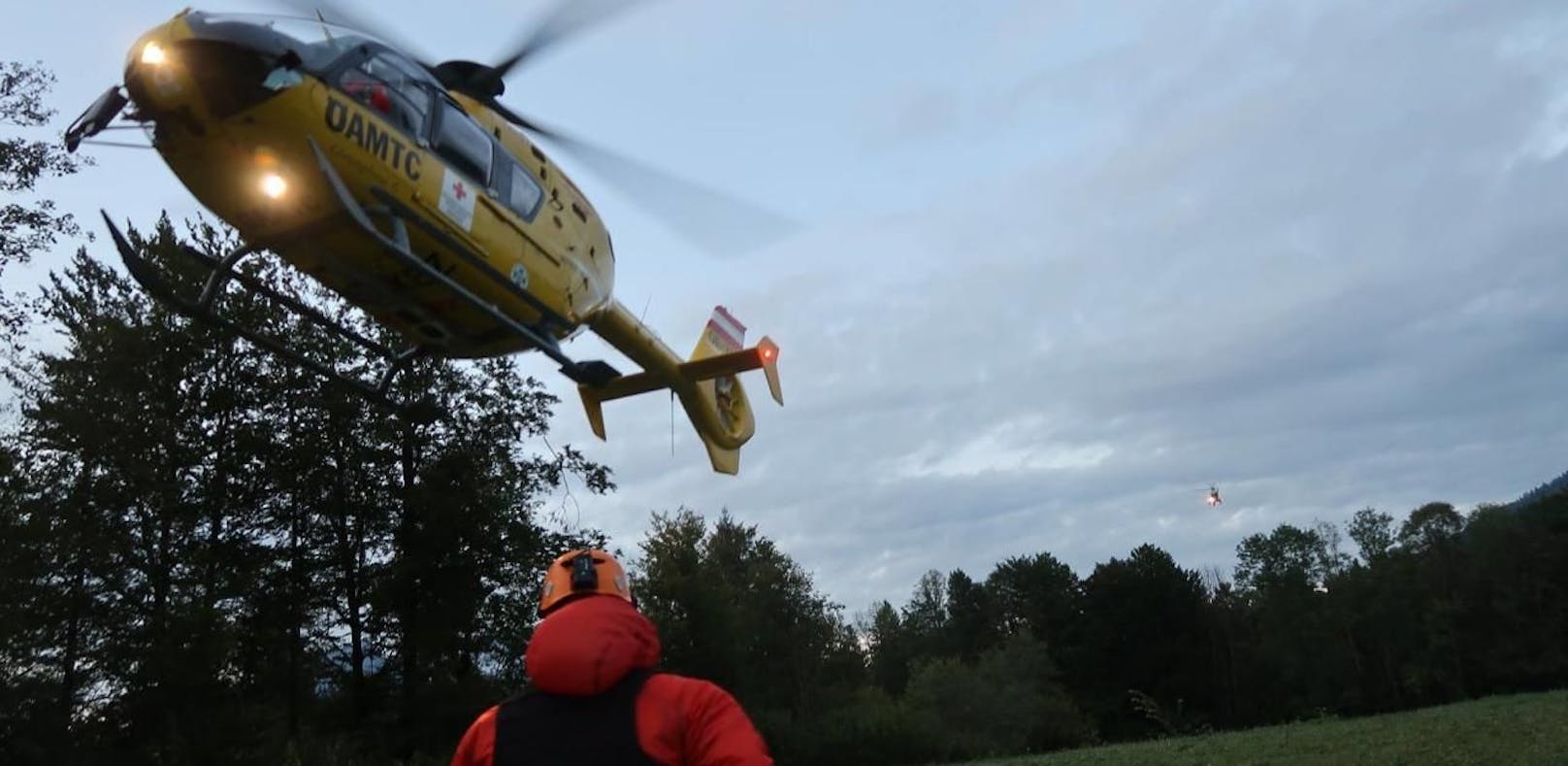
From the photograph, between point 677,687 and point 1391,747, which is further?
point 1391,747

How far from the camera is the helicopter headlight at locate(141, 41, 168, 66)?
8.38 m

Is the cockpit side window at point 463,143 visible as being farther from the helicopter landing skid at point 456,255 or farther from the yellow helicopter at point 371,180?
the helicopter landing skid at point 456,255

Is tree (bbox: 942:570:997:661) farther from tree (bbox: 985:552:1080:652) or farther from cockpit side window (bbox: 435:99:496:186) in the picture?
cockpit side window (bbox: 435:99:496:186)

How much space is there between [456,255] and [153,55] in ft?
8.82

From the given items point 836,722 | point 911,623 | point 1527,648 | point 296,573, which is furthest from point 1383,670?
point 296,573

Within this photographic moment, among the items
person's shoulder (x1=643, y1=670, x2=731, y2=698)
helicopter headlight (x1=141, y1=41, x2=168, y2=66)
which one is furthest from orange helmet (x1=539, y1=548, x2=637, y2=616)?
helicopter headlight (x1=141, y1=41, x2=168, y2=66)

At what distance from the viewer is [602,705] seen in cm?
286

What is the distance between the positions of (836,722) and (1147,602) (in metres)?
35.5

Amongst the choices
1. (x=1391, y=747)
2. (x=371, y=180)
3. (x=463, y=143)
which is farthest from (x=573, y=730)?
(x=1391, y=747)

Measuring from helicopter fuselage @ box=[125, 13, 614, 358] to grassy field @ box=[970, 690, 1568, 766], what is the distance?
53.8 feet

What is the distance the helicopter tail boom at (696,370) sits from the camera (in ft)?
42.6

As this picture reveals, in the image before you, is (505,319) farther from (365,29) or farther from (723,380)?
(723,380)

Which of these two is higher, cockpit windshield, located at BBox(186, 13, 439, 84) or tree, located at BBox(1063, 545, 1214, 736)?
cockpit windshield, located at BBox(186, 13, 439, 84)

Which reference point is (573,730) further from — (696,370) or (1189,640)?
(1189,640)
